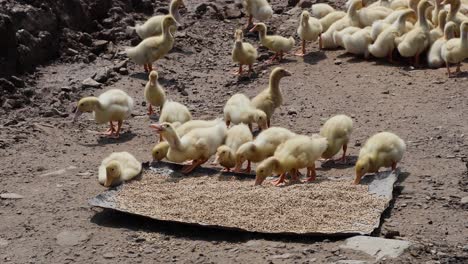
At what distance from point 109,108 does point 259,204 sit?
3137 mm

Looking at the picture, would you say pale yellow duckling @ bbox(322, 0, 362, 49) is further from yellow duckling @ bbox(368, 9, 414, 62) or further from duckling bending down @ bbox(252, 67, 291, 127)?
duckling bending down @ bbox(252, 67, 291, 127)

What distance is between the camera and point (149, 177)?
26.4ft

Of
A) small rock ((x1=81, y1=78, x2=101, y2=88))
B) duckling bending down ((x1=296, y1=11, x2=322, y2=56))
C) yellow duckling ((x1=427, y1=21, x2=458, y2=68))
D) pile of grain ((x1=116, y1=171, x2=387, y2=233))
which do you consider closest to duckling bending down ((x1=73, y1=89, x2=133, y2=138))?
small rock ((x1=81, y1=78, x2=101, y2=88))

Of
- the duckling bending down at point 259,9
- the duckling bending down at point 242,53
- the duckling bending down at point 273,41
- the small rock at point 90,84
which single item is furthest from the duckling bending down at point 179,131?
the duckling bending down at point 259,9

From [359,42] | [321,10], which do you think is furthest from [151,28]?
[359,42]

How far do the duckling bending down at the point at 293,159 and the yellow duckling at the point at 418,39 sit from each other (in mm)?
4030

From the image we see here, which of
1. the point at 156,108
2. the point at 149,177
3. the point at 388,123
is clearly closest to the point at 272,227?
the point at 149,177

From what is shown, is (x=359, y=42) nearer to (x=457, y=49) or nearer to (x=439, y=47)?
(x=439, y=47)

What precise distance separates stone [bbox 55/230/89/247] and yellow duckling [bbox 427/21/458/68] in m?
6.11

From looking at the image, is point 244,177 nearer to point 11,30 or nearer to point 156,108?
point 156,108

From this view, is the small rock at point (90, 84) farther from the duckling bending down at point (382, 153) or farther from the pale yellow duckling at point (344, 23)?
the duckling bending down at point (382, 153)

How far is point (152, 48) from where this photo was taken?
11961 mm

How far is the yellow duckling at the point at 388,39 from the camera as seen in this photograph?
1177 cm

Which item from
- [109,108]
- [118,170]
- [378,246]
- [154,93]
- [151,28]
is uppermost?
[151,28]
